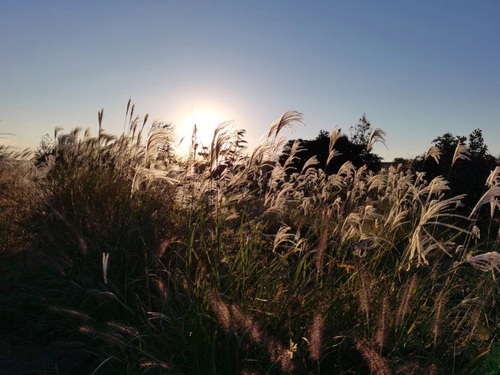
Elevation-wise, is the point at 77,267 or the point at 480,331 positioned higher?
the point at 77,267

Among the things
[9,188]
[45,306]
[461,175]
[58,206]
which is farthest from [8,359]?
A: [461,175]

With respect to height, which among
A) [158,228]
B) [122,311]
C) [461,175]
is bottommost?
[122,311]

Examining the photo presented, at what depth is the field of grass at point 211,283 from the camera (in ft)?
10.1

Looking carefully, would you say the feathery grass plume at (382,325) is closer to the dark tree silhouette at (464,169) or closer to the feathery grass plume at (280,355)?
the feathery grass plume at (280,355)

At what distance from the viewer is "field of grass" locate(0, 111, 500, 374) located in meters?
3.07

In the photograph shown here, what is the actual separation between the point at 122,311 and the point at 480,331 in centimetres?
255

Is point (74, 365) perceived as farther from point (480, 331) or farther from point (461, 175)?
point (461, 175)

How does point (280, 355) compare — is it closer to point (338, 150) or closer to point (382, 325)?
point (382, 325)

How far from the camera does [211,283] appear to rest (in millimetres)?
3545

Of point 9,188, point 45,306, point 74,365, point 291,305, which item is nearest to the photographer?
point 291,305

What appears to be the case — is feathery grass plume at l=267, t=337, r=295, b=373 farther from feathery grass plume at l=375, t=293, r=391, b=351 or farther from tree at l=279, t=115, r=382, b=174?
tree at l=279, t=115, r=382, b=174

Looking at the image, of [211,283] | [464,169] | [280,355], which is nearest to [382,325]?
[280,355]

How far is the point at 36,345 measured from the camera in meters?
4.07

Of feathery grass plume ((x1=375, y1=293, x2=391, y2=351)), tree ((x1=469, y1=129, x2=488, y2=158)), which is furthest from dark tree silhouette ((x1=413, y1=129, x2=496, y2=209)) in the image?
feathery grass plume ((x1=375, y1=293, x2=391, y2=351))
